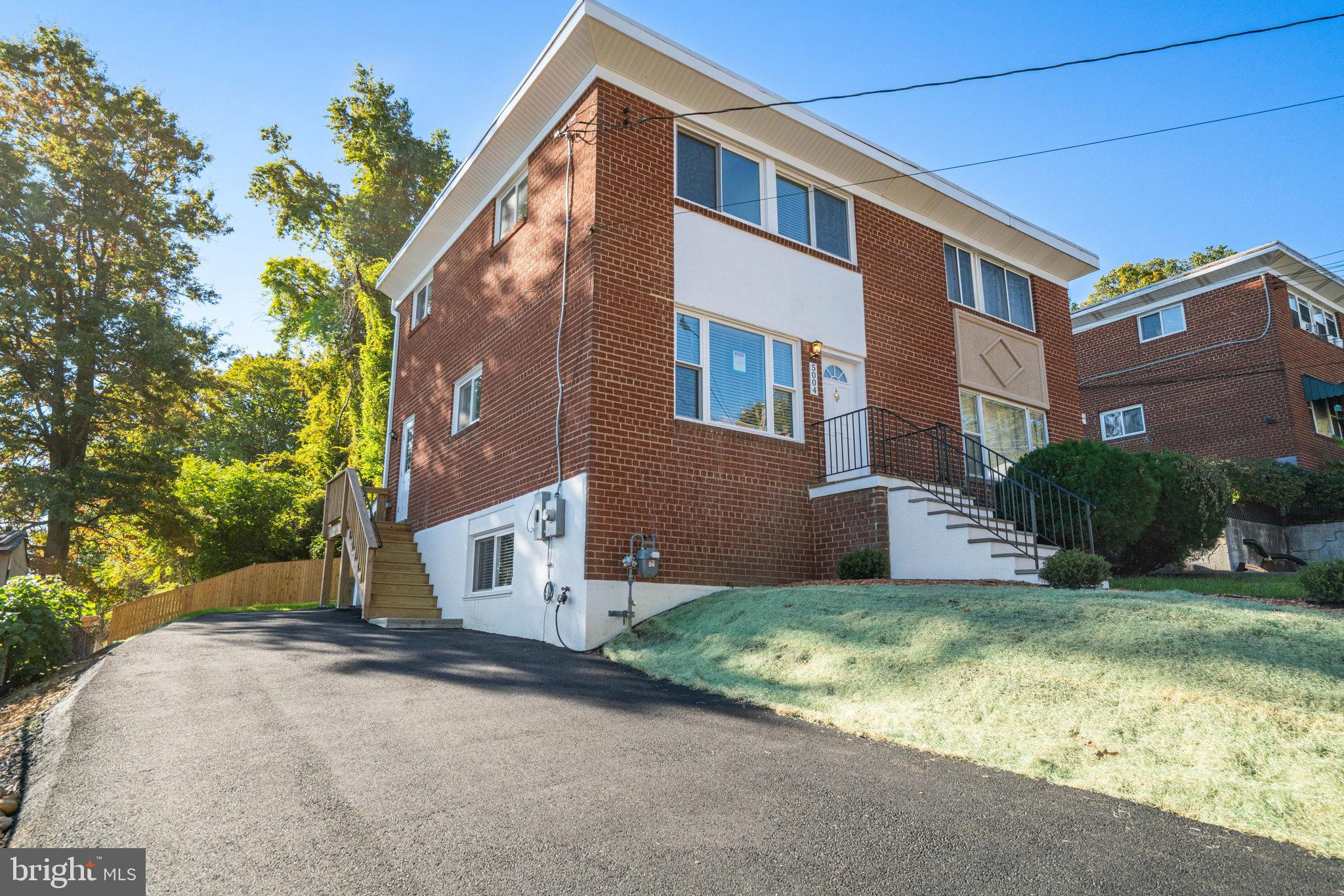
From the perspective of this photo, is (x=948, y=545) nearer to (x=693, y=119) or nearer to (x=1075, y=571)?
(x=1075, y=571)

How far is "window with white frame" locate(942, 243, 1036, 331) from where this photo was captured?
14.4 metres

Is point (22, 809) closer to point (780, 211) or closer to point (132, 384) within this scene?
point (780, 211)

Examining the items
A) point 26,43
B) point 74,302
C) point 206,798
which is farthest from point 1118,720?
point 26,43

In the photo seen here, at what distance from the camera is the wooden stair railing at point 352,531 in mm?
11961

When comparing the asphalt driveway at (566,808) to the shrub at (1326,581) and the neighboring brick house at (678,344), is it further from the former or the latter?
the shrub at (1326,581)

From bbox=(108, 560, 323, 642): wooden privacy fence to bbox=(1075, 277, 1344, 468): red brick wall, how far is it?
22386 millimetres

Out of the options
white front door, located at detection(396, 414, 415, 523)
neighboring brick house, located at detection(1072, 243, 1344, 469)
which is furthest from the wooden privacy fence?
neighboring brick house, located at detection(1072, 243, 1344, 469)

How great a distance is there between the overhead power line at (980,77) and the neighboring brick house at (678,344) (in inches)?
4.7

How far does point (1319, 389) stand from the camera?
21.4 m

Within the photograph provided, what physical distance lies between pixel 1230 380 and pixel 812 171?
1593 cm

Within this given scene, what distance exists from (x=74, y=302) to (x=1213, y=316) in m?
30.1

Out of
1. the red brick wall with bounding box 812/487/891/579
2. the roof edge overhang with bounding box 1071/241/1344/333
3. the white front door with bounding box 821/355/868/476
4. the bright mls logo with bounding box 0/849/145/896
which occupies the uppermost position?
the roof edge overhang with bounding box 1071/241/1344/333

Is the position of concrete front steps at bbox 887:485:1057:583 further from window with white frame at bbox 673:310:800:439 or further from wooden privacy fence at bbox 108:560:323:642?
wooden privacy fence at bbox 108:560:323:642

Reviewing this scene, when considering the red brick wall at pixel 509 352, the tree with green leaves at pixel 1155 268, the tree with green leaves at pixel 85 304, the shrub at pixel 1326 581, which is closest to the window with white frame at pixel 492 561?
the red brick wall at pixel 509 352
